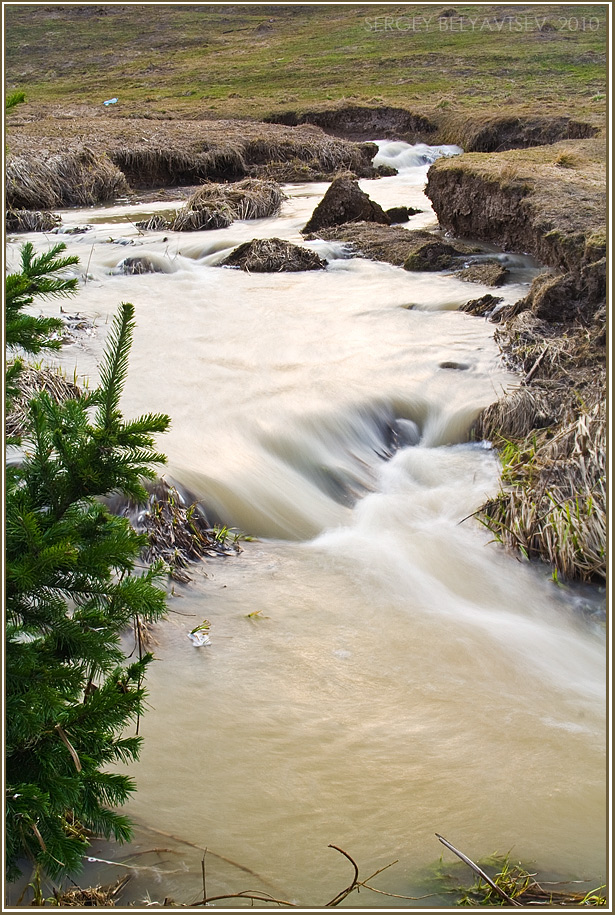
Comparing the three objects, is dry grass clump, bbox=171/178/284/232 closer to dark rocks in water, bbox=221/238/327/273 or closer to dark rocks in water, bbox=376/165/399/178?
dark rocks in water, bbox=221/238/327/273

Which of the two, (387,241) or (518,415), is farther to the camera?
(387,241)

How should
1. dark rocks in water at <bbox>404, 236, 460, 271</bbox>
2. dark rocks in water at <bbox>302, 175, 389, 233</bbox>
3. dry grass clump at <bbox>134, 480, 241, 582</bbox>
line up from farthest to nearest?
dark rocks in water at <bbox>302, 175, 389, 233</bbox> < dark rocks in water at <bbox>404, 236, 460, 271</bbox> < dry grass clump at <bbox>134, 480, 241, 582</bbox>

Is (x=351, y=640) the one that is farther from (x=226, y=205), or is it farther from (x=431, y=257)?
(x=226, y=205)

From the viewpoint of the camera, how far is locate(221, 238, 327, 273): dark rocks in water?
40.0 ft

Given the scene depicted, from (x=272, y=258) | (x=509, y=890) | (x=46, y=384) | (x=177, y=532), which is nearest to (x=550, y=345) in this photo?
(x=177, y=532)

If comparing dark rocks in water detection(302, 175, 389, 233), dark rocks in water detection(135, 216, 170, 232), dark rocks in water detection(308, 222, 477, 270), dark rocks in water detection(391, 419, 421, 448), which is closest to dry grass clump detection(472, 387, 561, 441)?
dark rocks in water detection(391, 419, 421, 448)

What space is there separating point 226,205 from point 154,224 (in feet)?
5.05

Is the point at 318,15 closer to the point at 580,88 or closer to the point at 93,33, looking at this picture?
the point at 93,33

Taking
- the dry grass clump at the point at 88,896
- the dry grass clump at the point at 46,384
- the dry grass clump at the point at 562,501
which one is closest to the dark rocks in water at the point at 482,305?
the dry grass clump at the point at 562,501

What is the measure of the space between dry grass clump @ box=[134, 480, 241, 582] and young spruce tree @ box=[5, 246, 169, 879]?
2632mm

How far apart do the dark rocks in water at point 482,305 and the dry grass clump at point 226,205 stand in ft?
21.5

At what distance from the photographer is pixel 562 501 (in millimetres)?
5621

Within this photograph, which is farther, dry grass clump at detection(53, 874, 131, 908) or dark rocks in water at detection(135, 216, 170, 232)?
dark rocks in water at detection(135, 216, 170, 232)

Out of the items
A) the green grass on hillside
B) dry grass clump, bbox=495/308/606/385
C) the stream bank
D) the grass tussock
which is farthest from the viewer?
the green grass on hillside
